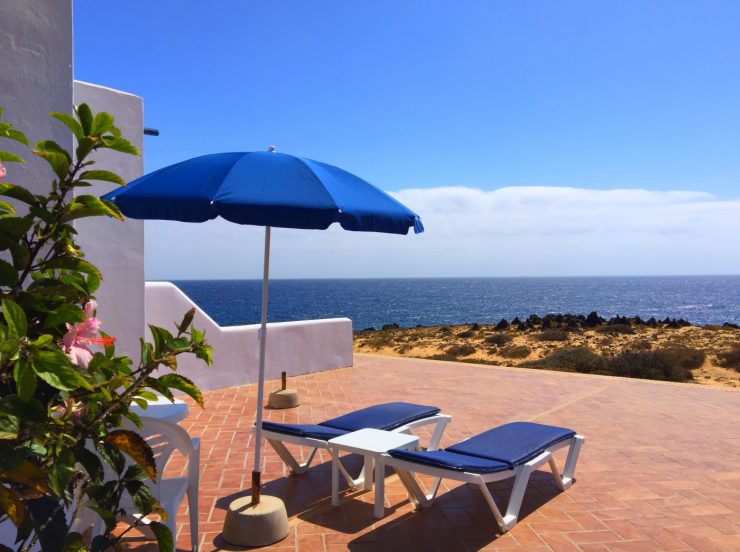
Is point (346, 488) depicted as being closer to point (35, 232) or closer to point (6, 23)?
point (35, 232)

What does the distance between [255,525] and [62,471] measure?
253cm

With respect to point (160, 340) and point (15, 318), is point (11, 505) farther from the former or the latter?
point (160, 340)

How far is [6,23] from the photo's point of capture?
132 inches

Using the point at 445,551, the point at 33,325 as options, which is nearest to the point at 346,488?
the point at 445,551

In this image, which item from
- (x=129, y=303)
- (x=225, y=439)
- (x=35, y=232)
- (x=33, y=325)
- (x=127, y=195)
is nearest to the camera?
(x=33, y=325)

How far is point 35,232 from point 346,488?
3.62m

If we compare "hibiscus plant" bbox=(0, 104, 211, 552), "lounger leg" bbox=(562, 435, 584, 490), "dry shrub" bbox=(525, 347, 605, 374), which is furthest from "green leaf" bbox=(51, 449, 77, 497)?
"dry shrub" bbox=(525, 347, 605, 374)

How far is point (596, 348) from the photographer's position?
20.9 meters

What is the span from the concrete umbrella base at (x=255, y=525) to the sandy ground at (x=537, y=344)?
13990mm

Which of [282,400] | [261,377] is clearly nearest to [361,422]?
[261,377]

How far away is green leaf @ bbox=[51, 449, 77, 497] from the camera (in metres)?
Answer: 1.30

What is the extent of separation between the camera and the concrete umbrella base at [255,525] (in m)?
3.61

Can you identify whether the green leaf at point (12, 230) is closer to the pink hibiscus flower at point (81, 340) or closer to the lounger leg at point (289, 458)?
the pink hibiscus flower at point (81, 340)

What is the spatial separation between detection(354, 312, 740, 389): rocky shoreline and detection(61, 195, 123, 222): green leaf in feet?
43.8
